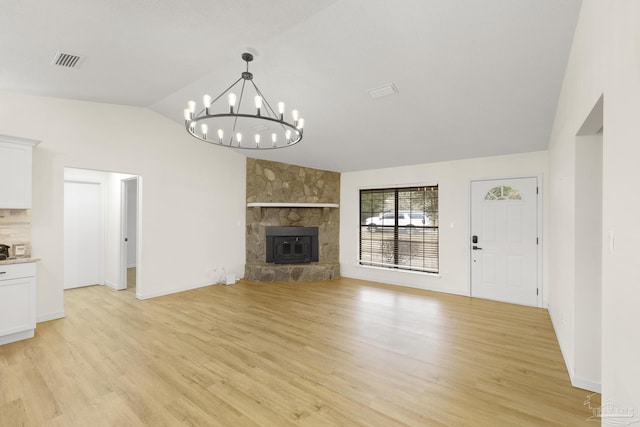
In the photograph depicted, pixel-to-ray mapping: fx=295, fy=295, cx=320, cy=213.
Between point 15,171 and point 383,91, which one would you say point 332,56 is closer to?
point 383,91

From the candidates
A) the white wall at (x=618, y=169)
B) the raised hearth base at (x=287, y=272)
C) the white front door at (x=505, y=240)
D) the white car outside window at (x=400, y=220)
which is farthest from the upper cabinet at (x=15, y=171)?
the white front door at (x=505, y=240)

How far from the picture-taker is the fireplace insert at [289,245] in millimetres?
6504

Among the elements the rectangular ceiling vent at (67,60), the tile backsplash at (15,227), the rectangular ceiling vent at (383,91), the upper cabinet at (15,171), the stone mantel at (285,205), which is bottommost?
the tile backsplash at (15,227)

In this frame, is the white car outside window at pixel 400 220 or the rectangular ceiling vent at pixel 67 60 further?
the white car outside window at pixel 400 220

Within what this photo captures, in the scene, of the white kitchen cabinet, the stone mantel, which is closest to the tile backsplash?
the white kitchen cabinet

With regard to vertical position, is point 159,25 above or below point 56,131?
above

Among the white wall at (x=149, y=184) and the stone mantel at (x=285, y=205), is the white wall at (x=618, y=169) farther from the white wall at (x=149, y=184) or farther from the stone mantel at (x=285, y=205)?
the white wall at (x=149, y=184)

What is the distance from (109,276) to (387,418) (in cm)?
597

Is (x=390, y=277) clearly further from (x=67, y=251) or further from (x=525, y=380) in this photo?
(x=67, y=251)

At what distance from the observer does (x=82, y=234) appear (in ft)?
18.7

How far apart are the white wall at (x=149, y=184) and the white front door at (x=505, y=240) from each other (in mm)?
4623

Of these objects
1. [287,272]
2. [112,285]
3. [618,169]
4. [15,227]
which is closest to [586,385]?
[618,169]

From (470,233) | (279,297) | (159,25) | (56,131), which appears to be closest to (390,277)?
(470,233)

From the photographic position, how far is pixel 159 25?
256 centimetres
